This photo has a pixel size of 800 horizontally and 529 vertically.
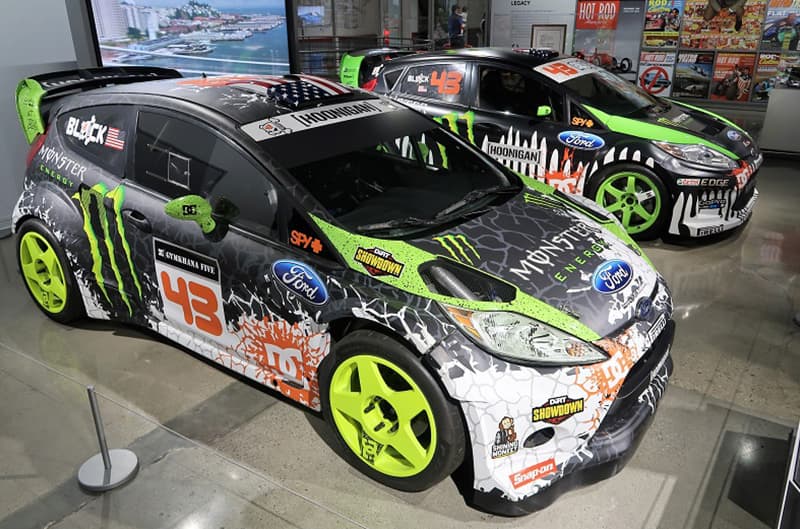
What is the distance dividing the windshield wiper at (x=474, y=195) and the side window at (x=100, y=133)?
1569 millimetres

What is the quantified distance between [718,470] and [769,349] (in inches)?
46.8

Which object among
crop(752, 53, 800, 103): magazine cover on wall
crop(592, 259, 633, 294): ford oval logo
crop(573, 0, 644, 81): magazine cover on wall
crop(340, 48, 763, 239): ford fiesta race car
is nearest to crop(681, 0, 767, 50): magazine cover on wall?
crop(752, 53, 800, 103): magazine cover on wall

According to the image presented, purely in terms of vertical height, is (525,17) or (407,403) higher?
(525,17)

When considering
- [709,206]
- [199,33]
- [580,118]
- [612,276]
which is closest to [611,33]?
[580,118]

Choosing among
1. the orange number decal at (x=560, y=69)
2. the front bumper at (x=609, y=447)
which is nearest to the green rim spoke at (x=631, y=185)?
the orange number decal at (x=560, y=69)

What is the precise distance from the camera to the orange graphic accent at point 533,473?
2176 millimetres

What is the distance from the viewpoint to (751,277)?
4.38 metres

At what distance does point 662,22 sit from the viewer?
31.2 feet

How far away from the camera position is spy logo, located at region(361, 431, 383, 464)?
96.7 inches

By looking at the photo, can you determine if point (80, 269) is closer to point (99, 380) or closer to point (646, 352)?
point (99, 380)

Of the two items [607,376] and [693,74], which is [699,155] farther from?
[693,74]

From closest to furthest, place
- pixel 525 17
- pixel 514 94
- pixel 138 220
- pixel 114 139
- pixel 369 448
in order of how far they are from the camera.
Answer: pixel 369 448
pixel 138 220
pixel 114 139
pixel 514 94
pixel 525 17

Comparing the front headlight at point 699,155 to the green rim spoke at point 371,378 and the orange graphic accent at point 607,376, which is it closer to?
the orange graphic accent at point 607,376

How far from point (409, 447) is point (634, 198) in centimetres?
331
